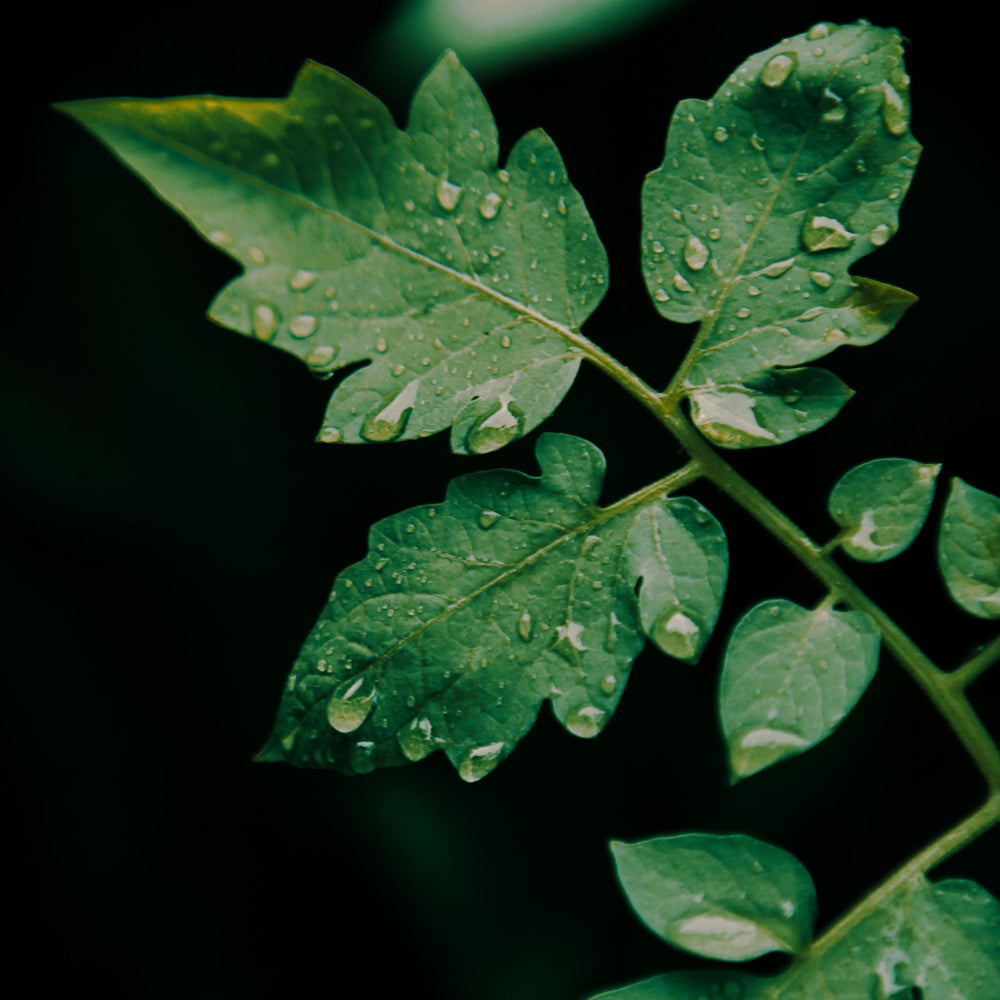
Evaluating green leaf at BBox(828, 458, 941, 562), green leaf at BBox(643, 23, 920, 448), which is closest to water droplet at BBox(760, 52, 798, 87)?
green leaf at BBox(643, 23, 920, 448)

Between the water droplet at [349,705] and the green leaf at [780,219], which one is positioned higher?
A: the green leaf at [780,219]

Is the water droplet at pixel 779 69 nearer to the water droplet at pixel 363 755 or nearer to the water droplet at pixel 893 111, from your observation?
the water droplet at pixel 893 111

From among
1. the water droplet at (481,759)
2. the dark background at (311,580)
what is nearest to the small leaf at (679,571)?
the water droplet at (481,759)

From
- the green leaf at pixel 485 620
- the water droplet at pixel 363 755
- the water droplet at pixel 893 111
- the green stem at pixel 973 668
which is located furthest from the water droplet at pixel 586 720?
the water droplet at pixel 893 111

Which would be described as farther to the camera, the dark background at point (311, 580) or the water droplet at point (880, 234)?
the dark background at point (311, 580)

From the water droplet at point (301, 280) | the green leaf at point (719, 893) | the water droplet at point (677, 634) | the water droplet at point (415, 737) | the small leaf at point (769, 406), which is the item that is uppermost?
the water droplet at point (301, 280)

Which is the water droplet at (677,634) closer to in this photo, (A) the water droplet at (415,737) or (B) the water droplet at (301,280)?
(A) the water droplet at (415,737)
